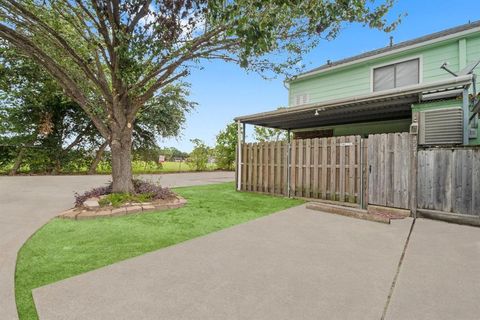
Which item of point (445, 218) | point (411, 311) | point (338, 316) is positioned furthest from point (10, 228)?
point (445, 218)

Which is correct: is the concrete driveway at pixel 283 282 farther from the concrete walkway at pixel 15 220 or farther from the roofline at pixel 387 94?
the roofline at pixel 387 94

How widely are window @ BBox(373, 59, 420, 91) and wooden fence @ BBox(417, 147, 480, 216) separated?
504 centimetres

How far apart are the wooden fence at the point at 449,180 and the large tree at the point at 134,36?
289 centimetres

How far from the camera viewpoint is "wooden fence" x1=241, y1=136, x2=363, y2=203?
5.91 meters

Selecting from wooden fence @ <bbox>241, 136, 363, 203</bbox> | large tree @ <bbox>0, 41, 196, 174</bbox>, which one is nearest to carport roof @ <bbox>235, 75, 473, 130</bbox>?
wooden fence @ <bbox>241, 136, 363, 203</bbox>

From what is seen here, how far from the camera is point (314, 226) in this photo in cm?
414

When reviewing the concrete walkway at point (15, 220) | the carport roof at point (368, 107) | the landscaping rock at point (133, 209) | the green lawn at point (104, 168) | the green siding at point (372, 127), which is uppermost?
the carport roof at point (368, 107)

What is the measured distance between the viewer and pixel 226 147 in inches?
774

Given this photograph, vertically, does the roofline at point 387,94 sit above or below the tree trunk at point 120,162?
above

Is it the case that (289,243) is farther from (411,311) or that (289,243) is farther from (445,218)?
(445,218)

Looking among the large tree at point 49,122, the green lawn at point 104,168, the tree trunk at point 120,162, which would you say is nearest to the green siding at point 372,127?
the tree trunk at point 120,162

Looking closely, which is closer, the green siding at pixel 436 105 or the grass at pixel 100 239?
the grass at pixel 100 239

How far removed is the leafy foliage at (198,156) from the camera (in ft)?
61.0

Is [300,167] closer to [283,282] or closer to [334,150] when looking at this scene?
[334,150]
